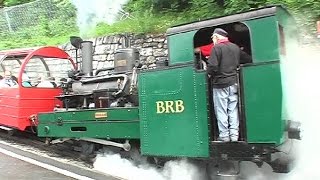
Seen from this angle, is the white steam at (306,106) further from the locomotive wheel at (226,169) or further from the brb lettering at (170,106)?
the brb lettering at (170,106)

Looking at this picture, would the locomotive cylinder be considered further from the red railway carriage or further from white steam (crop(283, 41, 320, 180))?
white steam (crop(283, 41, 320, 180))

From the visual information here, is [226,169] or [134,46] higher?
[134,46]

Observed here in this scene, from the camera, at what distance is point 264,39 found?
17.3 feet

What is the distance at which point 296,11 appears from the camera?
9859 mm

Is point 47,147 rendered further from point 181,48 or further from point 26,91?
point 181,48

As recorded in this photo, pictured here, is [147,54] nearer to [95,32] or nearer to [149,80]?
[95,32]

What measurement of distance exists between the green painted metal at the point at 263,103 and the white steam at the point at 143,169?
1.21 meters

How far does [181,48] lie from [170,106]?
0.80 meters

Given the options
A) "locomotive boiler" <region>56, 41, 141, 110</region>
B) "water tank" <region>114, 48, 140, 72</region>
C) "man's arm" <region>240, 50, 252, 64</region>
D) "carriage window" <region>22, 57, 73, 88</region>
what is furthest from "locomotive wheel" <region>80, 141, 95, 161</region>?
"man's arm" <region>240, 50, 252, 64</region>

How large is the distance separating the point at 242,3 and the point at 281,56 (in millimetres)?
5984

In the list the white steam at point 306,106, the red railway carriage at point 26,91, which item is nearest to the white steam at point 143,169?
the white steam at point 306,106

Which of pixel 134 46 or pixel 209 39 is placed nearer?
pixel 209 39

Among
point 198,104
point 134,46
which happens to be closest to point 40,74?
A: point 134,46

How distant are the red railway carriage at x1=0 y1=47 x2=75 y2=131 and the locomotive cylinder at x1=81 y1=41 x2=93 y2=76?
48.2 inches
